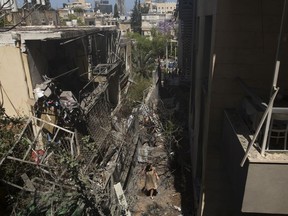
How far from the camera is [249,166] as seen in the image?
12.0 feet

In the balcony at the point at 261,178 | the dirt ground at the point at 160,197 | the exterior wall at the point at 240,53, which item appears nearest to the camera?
the balcony at the point at 261,178

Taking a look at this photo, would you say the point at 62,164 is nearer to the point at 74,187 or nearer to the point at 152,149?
the point at 74,187

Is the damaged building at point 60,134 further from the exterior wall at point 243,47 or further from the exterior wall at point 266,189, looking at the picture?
the exterior wall at point 243,47

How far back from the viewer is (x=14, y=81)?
8.76 metres

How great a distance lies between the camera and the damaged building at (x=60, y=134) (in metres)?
5.53

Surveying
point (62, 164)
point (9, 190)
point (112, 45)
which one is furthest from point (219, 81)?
point (112, 45)

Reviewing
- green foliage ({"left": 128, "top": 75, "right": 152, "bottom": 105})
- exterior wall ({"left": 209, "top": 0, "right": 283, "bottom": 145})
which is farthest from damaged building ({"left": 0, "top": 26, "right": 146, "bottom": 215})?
green foliage ({"left": 128, "top": 75, "right": 152, "bottom": 105})

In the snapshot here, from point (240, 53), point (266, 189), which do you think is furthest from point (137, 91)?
point (266, 189)

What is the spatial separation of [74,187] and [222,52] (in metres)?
3.93

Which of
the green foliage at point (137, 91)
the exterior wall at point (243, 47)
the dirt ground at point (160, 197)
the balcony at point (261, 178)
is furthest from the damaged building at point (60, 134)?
the green foliage at point (137, 91)

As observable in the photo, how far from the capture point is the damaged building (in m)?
5.53

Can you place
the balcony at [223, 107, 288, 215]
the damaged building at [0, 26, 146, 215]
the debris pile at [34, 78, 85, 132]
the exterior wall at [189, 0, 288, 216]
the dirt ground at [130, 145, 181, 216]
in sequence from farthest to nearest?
the dirt ground at [130, 145, 181, 216] < the debris pile at [34, 78, 85, 132] < the damaged building at [0, 26, 146, 215] < the exterior wall at [189, 0, 288, 216] < the balcony at [223, 107, 288, 215]

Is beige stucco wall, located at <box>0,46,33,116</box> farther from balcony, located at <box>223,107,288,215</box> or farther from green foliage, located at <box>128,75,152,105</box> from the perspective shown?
green foliage, located at <box>128,75,152,105</box>

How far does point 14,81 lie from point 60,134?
2.19 meters
